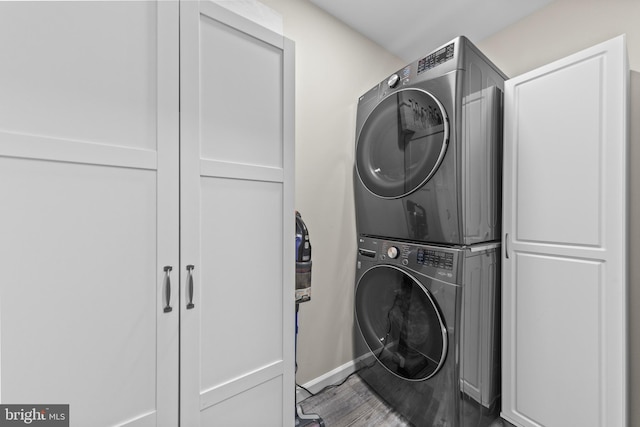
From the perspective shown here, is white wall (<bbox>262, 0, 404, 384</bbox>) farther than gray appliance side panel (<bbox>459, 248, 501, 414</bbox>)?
Yes

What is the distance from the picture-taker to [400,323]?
157cm

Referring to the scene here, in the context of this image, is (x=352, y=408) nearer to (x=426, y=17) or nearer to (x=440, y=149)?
(x=440, y=149)

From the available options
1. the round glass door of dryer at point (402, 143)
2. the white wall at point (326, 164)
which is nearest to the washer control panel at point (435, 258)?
the round glass door of dryer at point (402, 143)

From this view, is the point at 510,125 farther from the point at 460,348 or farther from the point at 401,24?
the point at 460,348

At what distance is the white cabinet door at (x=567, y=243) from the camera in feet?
3.74

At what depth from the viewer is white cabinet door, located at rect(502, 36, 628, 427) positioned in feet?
3.74

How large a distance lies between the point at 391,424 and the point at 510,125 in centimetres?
184

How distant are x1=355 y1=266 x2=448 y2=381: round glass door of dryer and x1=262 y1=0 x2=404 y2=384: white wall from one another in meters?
0.22

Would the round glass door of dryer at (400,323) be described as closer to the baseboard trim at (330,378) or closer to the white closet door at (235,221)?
the baseboard trim at (330,378)

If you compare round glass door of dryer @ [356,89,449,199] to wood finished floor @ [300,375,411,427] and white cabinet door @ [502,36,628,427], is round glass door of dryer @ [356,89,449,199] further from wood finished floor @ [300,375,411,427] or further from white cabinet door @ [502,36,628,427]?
wood finished floor @ [300,375,411,427]

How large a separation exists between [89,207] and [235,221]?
0.43 meters

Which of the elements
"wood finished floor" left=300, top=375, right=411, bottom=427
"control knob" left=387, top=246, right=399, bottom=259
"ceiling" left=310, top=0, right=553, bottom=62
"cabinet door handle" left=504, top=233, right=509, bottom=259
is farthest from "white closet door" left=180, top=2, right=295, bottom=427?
"cabinet door handle" left=504, top=233, right=509, bottom=259

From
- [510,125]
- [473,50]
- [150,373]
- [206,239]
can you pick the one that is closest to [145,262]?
[206,239]

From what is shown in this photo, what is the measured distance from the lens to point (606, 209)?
116 cm
